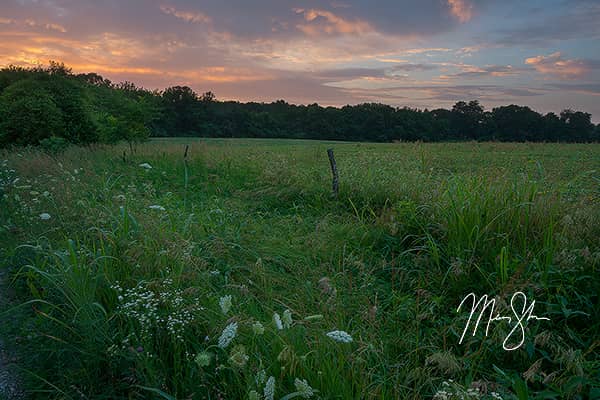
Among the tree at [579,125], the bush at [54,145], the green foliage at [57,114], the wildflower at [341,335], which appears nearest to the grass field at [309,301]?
the wildflower at [341,335]

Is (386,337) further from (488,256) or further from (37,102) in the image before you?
(37,102)

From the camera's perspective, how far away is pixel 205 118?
5716 cm

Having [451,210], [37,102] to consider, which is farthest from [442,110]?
[451,210]

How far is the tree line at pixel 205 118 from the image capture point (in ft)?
49.0

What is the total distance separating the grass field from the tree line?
10.7 m

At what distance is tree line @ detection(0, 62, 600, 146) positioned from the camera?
A: 14.9 metres

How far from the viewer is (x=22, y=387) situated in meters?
2.78

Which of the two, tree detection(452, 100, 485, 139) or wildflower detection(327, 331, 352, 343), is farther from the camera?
tree detection(452, 100, 485, 139)

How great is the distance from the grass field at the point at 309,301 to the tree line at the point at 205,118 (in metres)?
10.7

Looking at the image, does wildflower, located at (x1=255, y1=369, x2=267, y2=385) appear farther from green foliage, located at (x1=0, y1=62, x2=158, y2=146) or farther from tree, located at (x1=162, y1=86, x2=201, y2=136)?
tree, located at (x1=162, y1=86, x2=201, y2=136)

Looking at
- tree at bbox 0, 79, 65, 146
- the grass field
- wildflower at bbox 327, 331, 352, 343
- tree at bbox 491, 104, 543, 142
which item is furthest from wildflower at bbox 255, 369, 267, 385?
tree at bbox 491, 104, 543, 142

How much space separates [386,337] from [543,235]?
1901 millimetres
